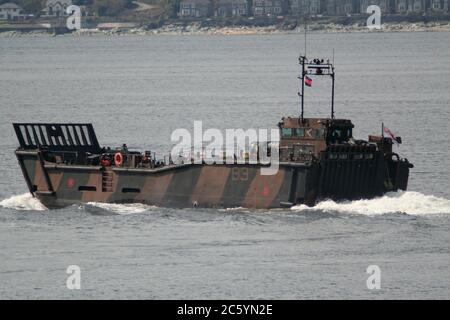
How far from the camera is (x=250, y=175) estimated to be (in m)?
69.8


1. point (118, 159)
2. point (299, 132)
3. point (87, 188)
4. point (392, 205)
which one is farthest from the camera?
point (87, 188)

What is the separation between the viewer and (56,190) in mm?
74250

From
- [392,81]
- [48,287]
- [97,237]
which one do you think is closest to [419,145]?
[97,237]

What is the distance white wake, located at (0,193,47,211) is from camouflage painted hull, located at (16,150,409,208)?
556 millimetres

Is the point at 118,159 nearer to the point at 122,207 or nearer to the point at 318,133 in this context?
the point at 122,207

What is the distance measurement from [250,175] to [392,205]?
6.36 meters

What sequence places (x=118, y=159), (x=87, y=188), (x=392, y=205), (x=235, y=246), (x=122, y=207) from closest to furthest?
(x=235, y=246) → (x=392, y=205) → (x=122, y=207) → (x=118, y=159) → (x=87, y=188)

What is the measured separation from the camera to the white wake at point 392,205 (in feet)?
227

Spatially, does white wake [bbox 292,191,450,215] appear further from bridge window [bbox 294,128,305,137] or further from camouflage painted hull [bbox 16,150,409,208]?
bridge window [bbox 294,128,305,137]

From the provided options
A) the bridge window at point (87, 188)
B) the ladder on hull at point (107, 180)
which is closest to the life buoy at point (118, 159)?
the ladder on hull at point (107, 180)

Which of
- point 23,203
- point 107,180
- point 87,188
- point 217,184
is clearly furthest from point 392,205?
point 23,203

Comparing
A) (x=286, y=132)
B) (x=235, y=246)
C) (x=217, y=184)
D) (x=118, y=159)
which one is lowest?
(x=235, y=246)
